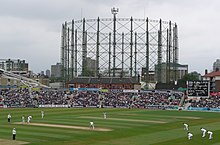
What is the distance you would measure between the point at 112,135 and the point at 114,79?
6100cm

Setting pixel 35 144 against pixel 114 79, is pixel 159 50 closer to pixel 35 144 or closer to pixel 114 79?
pixel 114 79

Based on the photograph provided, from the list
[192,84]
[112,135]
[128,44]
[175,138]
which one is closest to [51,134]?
[112,135]

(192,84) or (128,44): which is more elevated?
(128,44)

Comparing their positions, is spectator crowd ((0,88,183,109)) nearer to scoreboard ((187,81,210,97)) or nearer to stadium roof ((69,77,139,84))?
stadium roof ((69,77,139,84))

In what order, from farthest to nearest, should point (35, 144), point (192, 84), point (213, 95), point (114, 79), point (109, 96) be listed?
1. point (114, 79)
2. point (109, 96)
3. point (213, 95)
4. point (192, 84)
5. point (35, 144)

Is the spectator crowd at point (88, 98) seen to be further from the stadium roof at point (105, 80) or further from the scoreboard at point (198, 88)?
the scoreboard at point (198, 88)

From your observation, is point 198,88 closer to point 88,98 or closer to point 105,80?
point 88,98

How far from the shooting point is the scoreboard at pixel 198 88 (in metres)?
72.3

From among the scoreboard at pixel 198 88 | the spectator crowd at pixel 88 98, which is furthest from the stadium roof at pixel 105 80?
the scoreboard at pixel 198 88

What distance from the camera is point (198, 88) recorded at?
240 ft

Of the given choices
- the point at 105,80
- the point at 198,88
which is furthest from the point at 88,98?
the point at 198,88

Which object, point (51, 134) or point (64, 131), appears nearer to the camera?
point (51, 134)

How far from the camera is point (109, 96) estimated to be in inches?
3460

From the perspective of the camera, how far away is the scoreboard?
72312 mm
